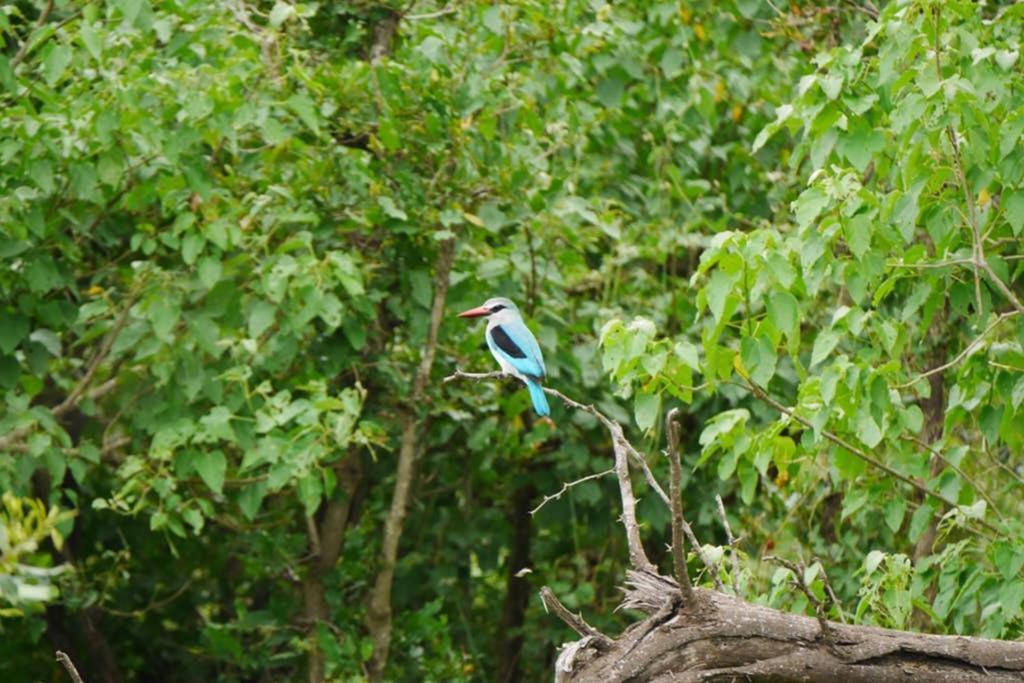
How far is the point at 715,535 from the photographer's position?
7824mm

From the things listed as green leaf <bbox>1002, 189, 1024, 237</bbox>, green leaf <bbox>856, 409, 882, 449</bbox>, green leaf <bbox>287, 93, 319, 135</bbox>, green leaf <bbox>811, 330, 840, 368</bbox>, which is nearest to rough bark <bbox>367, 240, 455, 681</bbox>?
green leaf <bbox>287, 93, 319, 135</bbox>

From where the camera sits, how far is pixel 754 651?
126 inches

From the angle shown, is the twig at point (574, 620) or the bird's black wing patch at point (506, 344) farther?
the bird's black wing patch at point (506, 344)

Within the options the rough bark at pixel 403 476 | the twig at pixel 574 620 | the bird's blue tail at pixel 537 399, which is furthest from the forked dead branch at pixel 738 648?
the rough bark at pixel 403 476

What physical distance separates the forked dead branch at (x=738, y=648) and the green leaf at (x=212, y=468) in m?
2.55

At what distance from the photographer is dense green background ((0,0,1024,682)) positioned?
4.46 m

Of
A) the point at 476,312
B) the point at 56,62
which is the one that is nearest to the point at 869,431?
the point at 476,312

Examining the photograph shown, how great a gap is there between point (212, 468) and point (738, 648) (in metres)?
2.87

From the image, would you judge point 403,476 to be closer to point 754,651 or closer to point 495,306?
point 495,306

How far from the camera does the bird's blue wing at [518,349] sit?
18.5 ft

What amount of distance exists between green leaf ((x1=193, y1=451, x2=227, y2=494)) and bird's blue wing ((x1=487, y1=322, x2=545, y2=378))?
3.43 ft

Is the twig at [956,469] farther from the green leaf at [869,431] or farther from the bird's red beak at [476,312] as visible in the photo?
the bird's red beak at [476,312]

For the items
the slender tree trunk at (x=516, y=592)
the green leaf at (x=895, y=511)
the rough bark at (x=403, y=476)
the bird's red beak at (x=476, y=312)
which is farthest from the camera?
the slender tree trunk at (x=516, y=592)

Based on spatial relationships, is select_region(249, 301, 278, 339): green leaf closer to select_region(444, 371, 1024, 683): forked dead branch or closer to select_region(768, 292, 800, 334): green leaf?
select_region(768, 292, 800, 334): green leaf
